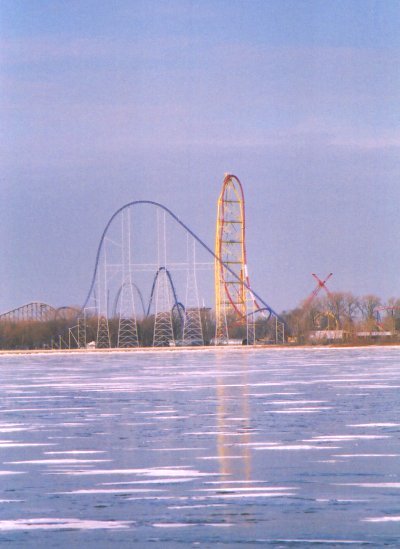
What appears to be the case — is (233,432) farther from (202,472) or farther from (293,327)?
(293,327)


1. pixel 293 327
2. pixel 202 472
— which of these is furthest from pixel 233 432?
pixel 293 327

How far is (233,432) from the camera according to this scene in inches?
Answer: 410

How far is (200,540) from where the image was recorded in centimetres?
539

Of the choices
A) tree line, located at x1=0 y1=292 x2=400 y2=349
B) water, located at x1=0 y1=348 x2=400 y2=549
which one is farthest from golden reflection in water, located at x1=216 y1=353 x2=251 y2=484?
tree line, located at x1=0 y1=292 x2=400 y2=349

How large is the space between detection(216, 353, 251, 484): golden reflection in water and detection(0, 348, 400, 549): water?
23 millimetres

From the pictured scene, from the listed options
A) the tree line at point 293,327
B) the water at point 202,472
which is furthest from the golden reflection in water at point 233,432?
the tree line at point 293,327

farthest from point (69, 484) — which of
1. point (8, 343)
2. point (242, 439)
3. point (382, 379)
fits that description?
point (8, 343)

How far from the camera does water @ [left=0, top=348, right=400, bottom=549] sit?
563cm

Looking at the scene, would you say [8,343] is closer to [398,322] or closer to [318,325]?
[318,325]

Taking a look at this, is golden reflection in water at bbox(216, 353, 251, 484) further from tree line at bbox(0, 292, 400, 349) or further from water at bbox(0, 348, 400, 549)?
tree line at bbox(0, 292, 400, 349)

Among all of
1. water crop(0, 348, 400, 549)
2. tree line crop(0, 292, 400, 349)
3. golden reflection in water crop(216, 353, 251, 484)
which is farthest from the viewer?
tree line crop(0, 292, 400, 349)

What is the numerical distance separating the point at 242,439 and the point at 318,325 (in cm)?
7234

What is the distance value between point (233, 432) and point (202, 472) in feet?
8.85

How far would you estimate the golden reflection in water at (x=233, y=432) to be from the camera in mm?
7852
